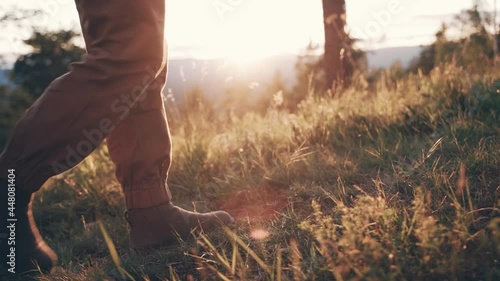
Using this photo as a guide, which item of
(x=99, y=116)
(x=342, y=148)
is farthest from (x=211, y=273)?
(x=342, y=148)

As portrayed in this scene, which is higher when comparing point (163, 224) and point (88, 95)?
point (88, 95)

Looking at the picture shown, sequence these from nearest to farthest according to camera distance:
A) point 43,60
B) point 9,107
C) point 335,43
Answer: point 335,43 < point 9,107 < point 43,60

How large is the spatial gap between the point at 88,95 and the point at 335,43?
3.67m

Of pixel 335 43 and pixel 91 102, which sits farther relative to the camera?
pixel 335 43

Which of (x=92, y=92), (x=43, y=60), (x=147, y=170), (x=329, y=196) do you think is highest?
(x=92, y=92)

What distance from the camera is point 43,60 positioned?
2512 cm

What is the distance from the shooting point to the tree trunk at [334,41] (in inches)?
191

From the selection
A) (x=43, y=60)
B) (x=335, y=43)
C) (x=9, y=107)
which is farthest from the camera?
(x=43, y=60)

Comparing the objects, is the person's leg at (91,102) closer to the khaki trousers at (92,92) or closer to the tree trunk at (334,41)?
the khaki trousers at (92,92)

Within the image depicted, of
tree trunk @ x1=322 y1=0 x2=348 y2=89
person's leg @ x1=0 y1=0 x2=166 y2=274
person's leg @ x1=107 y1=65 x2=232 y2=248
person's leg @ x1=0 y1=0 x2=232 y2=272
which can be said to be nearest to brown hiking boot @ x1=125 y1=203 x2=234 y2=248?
person's leg @ x1=107 y1=65 x2=232 y2=248

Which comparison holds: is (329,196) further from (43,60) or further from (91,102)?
(43,60)

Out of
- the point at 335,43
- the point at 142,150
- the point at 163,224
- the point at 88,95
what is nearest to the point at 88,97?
the point at 88,95

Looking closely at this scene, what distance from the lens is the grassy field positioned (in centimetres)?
135

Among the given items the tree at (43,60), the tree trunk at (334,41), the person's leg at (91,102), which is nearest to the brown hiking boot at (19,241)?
the person's leg at (91,102)
